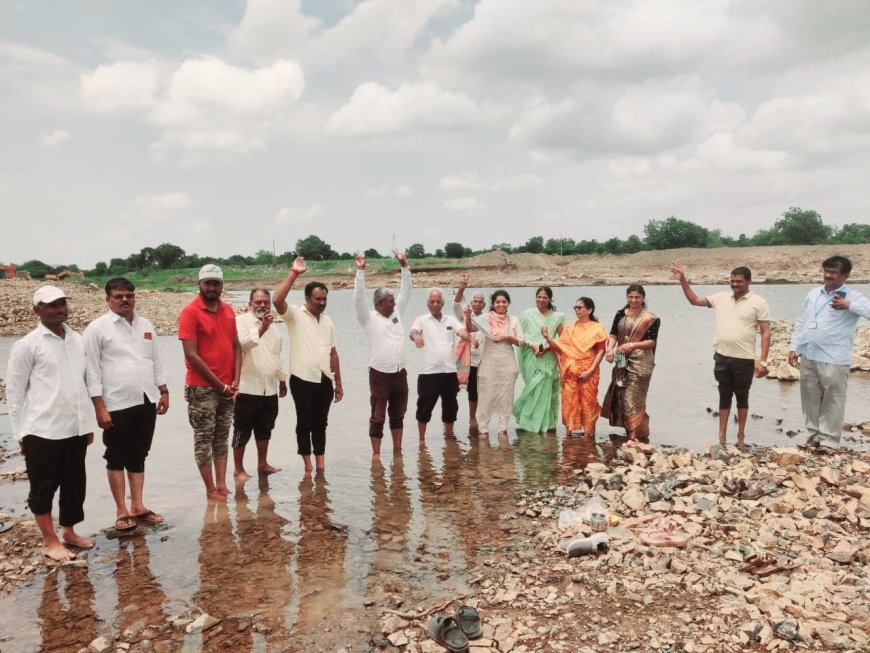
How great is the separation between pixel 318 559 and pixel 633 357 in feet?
15.1

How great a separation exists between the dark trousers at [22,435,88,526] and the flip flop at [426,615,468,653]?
9.56 ft

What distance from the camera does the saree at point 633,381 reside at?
740 cm

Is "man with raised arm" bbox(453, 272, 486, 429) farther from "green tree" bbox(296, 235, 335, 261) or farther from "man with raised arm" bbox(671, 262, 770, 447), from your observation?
"green tree" bbox(296, 235, 335, 261)

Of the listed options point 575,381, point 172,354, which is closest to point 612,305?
point 172,354

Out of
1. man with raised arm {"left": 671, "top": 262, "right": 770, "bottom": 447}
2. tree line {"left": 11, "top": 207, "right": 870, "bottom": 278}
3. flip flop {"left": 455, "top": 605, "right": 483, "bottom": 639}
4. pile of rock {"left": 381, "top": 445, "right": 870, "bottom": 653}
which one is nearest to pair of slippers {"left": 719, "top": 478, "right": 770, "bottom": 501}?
pile of rock {"left": 381, "top": 445, "right": 870, "bottom": 653}

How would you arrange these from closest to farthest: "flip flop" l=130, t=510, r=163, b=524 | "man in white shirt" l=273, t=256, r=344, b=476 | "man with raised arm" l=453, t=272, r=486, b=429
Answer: "flip flop" l=130, t=510, r=163, b=524
"man in white shirt" l=273, t=256, r=344, b=476
"man with raised arm" l=453, t=272, r=486, b=429

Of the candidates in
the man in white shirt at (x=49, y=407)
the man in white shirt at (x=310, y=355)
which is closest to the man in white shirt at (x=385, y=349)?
the man in white shirt at (x=310, y=355)

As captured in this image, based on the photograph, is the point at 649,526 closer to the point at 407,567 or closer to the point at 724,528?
the point at 724,528

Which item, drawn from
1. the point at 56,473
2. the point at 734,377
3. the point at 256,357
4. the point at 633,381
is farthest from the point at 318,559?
the point at 734,377

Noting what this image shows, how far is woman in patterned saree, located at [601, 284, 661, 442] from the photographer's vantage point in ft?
24.1

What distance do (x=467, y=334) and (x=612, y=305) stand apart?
1357 inches

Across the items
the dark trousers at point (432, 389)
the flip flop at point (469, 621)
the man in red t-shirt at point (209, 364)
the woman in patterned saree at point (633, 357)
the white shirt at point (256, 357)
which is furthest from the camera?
the dark trousers at point (432, 389)

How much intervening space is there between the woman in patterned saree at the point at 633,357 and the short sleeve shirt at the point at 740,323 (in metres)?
0.77

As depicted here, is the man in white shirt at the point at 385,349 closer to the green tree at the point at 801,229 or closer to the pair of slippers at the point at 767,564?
the pair of slippers at the point at 767,564
